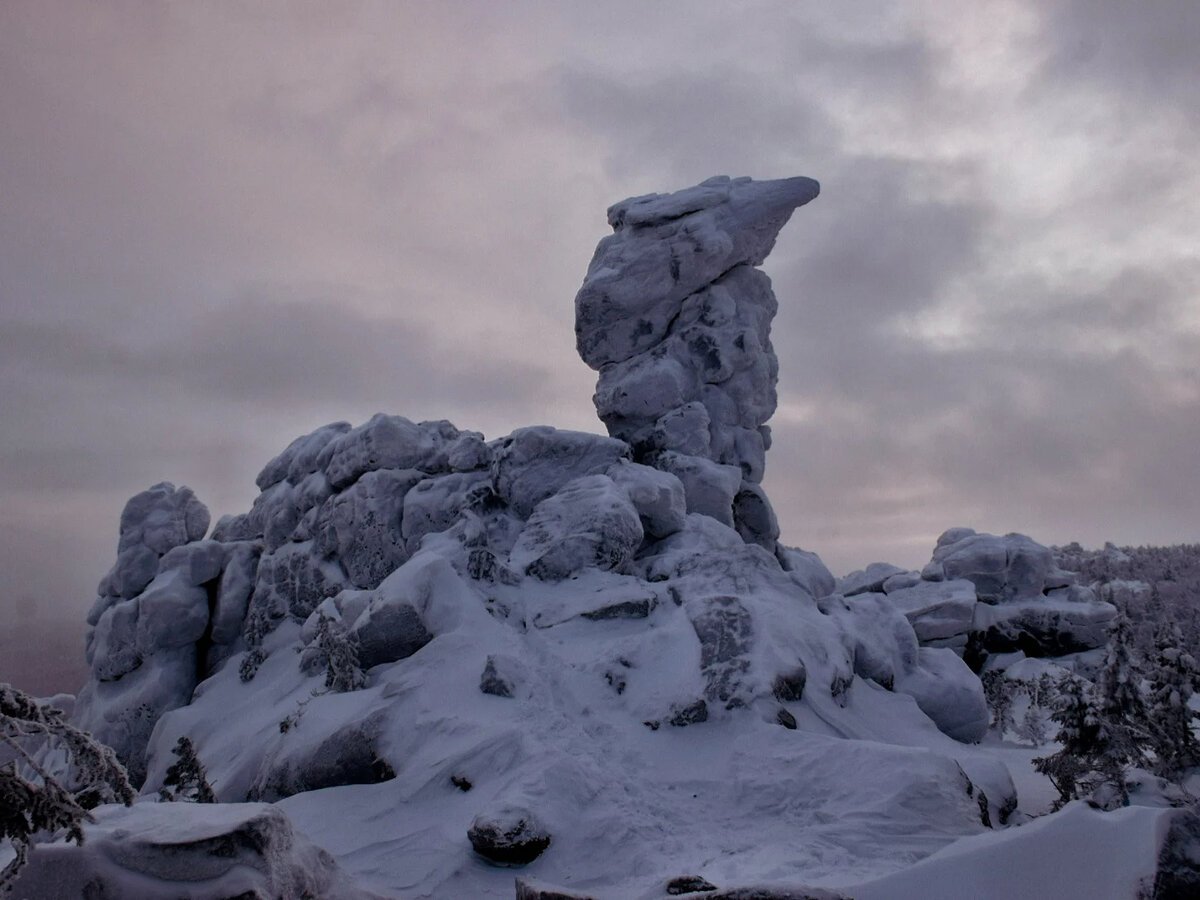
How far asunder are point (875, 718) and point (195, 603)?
24.7 metres

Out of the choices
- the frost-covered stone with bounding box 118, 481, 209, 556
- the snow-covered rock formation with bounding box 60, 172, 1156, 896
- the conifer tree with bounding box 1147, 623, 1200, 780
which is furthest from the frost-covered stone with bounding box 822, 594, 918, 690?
the frost-covered stone with bounding box 118, 481, 209, 556

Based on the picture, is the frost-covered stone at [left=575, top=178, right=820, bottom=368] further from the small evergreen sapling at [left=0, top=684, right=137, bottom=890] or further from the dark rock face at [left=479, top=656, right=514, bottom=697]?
the small evergreen sapling at [left=0, top=684, right=137, bottom=890]

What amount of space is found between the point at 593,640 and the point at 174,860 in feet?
43.0

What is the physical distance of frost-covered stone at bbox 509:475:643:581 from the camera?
79.3ft

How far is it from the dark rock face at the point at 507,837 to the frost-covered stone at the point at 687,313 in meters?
24.3

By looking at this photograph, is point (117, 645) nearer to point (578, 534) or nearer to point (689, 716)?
point (578, 534)

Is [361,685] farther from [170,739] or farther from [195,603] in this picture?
[195,603]

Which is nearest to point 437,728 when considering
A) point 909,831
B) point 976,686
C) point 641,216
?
point 909,831

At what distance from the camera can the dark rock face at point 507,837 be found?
12875 mm

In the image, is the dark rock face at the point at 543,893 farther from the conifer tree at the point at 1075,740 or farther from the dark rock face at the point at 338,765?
the conifer tree at the point at 1075,740

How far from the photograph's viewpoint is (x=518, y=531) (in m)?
27.9

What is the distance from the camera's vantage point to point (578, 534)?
2466 centimetres

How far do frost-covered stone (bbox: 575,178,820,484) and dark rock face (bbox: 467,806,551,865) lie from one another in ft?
79.8

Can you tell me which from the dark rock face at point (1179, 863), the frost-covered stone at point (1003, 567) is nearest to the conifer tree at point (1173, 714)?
the dark rock face at point (1179, 863)
